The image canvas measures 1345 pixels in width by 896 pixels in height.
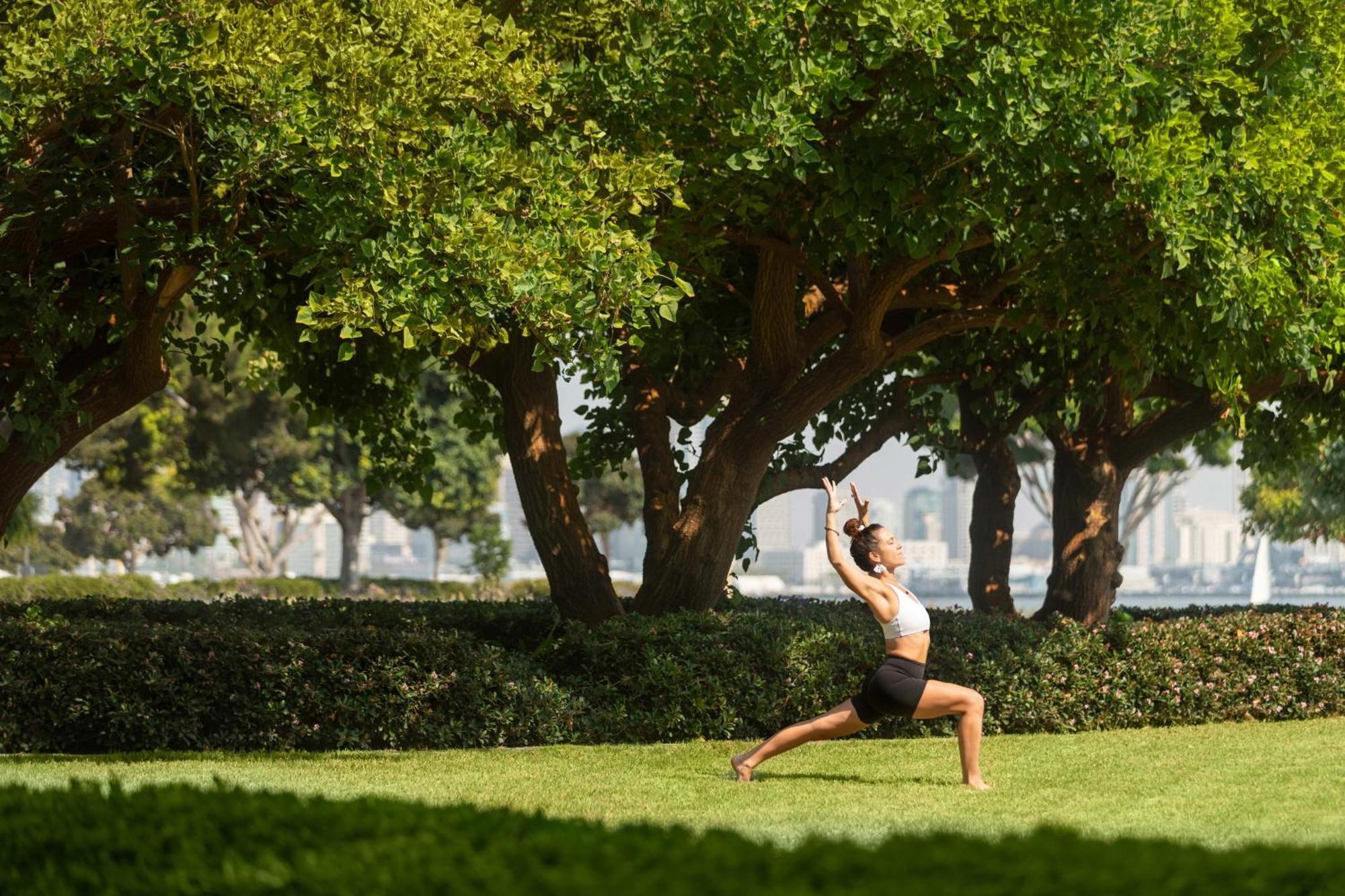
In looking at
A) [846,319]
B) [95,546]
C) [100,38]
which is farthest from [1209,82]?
[95,546]

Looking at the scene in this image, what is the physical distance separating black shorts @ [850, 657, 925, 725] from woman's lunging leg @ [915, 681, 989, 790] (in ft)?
0.20

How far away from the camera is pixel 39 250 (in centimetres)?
1304

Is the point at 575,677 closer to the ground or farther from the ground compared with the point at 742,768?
farther from the ground

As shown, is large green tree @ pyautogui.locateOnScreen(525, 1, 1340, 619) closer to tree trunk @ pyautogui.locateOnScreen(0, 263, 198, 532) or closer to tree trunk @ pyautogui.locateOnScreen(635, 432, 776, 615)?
tree trunk @ pyautogui.locateOnScreen(635, 432, 776, 615)

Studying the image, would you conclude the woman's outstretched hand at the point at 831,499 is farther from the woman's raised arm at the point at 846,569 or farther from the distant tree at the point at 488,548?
the distant tree at the point at 488,548

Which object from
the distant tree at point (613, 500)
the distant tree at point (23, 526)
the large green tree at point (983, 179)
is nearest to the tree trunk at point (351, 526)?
the distant tree at point (613, 500)

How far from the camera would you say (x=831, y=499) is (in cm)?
981

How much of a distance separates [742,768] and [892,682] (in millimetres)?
1197

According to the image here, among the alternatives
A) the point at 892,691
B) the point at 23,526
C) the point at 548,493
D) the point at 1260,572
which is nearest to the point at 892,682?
the point at 892,691

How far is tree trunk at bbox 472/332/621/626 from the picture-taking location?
574 inches

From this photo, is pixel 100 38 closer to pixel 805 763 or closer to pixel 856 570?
pixel 856 570

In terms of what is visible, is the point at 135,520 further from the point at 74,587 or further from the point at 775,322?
the point at 775,322

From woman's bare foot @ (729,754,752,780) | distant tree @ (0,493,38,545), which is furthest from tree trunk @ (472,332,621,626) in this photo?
distant tree @ (0,493,38,545)

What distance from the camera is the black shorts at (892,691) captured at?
9461mm
